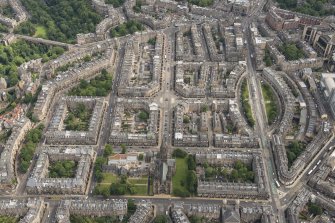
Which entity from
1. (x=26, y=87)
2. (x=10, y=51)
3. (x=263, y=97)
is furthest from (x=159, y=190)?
(x=10, y=51)

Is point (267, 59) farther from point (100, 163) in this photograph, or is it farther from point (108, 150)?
point (100, 163)

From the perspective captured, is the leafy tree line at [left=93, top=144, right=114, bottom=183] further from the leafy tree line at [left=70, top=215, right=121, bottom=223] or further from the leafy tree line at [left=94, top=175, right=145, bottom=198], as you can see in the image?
the leafy tree line at [left=70, top=215, right=121, bottom=223]

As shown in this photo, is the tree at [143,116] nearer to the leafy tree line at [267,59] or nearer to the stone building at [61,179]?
the stone building at [61,179]

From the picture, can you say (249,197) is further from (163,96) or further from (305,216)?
(163,96)

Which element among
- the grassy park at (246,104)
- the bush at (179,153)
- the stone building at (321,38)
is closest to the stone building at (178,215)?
the bush at (179,153)

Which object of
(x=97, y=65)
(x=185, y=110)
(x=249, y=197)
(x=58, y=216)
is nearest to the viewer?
(x=58, y=216)

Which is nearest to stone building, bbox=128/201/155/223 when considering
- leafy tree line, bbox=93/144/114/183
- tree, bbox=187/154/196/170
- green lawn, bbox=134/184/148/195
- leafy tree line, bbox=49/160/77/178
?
green lawn, bbox=134/184/148/195

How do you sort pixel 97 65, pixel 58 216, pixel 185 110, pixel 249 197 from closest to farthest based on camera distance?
pixel 58 216 < pixel 249 197 < pixel 185 110 < pixel 97 65
